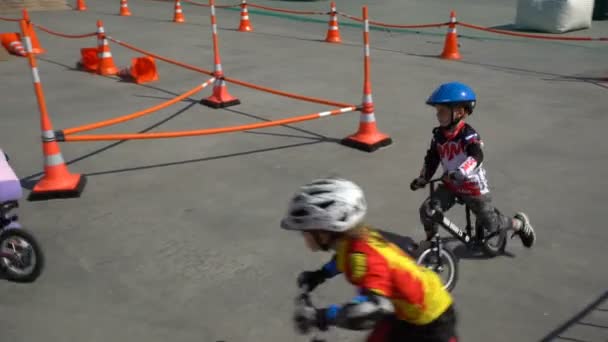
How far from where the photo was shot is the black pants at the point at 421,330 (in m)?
2.80

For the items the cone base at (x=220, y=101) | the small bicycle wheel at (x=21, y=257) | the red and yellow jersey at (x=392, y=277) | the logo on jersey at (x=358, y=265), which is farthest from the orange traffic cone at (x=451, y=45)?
the logo on jersey at (x=358, y=265)

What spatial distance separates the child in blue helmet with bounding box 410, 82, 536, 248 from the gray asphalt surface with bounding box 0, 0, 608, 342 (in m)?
0.47

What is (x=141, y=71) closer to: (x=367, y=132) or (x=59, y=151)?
(x=59, y=151)

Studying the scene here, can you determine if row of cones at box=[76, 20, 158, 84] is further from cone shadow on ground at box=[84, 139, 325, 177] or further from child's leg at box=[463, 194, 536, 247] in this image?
child's leg at box=[463, 194, 536, 247]

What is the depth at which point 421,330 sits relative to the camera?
2805 millimetres

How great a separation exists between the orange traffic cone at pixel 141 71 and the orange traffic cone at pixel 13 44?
4.13m

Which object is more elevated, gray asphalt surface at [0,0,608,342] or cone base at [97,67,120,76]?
cone base at [97,67,120,76]

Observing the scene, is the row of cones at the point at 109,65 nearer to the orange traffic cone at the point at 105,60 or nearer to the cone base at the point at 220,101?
the orange traffic cone at the point at 105,60

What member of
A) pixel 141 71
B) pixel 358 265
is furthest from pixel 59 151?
pixel 141 71

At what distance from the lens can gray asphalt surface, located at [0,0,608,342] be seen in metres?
4.24

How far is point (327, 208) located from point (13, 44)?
14073mm

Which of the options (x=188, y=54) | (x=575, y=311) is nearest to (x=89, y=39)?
(x=188, y=54)

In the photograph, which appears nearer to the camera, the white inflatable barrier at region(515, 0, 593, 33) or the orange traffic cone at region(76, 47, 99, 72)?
the orange traffic cone at region(76, 47, 99, 72)

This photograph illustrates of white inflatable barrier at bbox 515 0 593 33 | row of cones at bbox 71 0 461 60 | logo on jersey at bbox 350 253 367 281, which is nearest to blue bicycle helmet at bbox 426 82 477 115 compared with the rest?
logo on jersey at bbox 350 253 367 281
